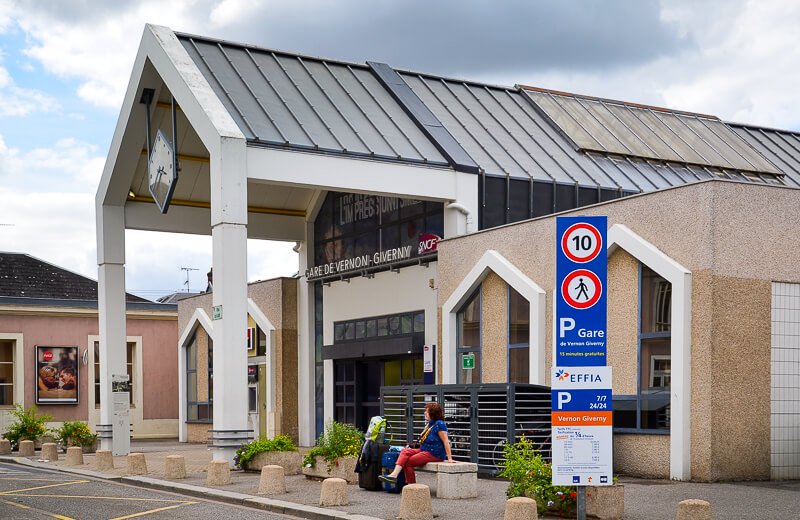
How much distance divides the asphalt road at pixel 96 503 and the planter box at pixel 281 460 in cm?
256

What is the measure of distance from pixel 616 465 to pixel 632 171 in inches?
459

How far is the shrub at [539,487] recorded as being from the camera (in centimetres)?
1399

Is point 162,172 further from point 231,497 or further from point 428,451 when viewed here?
point 428,451

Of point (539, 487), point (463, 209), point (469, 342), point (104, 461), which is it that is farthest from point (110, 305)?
point (539, 487)

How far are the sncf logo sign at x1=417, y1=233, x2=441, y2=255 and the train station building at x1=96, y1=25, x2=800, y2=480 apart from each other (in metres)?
0.10

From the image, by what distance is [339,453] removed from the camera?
19750mm

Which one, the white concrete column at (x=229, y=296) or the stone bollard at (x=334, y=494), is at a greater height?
the white concrete column at (x=229, y=296)

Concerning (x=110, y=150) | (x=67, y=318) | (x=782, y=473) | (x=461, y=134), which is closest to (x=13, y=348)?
(x=67, y=318)

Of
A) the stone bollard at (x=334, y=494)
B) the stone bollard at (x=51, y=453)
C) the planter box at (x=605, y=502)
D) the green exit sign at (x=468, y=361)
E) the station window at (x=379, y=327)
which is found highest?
the station window at (x=379, y=327)

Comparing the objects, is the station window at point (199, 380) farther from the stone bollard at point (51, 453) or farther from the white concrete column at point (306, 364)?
the stone bollard at point (51, 453)

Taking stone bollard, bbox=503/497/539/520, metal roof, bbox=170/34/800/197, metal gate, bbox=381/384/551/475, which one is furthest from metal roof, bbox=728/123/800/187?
stone bollard, bbox=503/497/539/520

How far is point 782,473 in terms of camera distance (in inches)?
731

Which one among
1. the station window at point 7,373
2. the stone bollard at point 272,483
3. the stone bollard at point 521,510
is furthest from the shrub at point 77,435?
the stone bollard at point 521,510

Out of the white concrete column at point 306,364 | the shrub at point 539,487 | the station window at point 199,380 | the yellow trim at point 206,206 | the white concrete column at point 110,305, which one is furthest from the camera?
the station window at point 199,380
